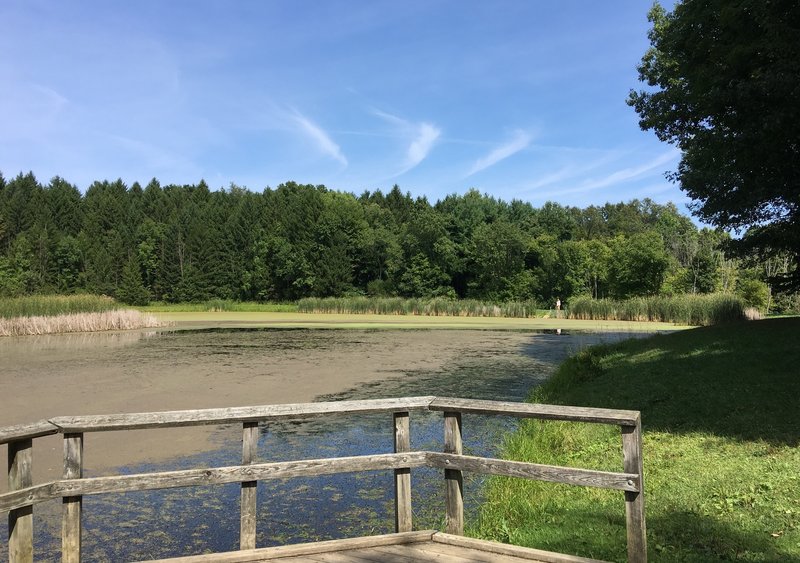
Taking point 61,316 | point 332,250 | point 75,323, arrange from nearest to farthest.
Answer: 1. point 61,316
2. point 75,323
3. point 332,250

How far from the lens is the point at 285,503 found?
6.83 metres

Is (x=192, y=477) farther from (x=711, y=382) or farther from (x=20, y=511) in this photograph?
(x=711, y=382)

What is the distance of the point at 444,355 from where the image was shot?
2097 centimetres

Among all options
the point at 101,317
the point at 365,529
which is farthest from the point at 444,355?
the point at 101,317

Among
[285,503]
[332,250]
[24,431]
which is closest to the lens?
[24,431]

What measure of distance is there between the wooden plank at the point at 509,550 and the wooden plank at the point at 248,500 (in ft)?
4.25

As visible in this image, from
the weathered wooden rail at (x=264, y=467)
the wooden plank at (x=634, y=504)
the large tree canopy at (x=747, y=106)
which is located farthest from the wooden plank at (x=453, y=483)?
the large tree canopy at (x=747, y=106)

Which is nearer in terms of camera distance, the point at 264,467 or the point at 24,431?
the point at 24,431

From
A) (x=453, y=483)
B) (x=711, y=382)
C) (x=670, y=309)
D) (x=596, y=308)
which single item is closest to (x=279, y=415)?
(x=453, y=483)

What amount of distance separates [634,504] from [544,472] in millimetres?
586

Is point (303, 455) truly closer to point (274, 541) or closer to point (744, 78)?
point (274, 541)

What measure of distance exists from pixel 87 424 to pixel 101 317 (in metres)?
32.6

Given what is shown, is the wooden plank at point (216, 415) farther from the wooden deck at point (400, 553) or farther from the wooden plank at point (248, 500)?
the wooden deck at point (400, 553)

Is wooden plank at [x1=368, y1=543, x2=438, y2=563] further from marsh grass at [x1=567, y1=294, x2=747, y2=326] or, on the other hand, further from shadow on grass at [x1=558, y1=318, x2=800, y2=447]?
marsh grass at [x1=567, y1=294, x2=747, y2=326]
